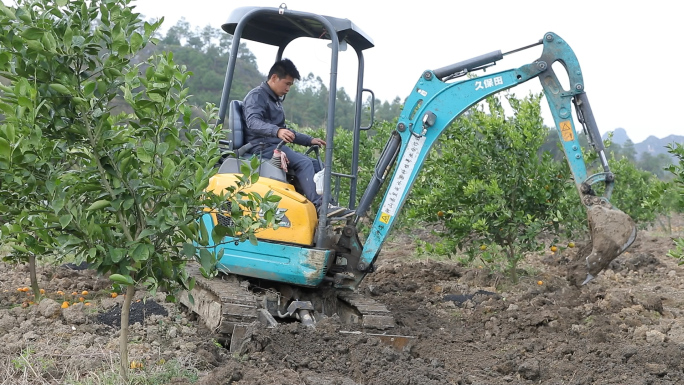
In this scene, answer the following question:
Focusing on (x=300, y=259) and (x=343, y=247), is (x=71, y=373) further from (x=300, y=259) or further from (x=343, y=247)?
(x=343, y=247)

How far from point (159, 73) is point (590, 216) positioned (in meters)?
3.98

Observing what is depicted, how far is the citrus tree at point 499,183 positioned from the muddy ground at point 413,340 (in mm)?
741

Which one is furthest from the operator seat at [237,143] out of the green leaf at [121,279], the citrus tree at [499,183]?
the green leaf at [121,279]

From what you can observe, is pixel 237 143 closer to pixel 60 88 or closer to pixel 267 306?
pixel 267 306

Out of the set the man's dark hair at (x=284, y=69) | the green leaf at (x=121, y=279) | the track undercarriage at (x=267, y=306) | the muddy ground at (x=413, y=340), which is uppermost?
the man's dark hair at (x=284, y=69)

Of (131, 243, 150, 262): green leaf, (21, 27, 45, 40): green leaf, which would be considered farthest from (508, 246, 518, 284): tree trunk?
(21, 27, 45, 40): green leaf

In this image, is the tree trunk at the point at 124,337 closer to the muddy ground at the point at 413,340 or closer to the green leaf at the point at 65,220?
the muddy ground at the point at 413,340

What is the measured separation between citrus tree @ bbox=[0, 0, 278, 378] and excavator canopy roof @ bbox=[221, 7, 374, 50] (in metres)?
2.67

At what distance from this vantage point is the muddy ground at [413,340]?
17.0 feet

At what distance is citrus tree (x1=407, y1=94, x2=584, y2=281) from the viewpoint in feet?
27.2

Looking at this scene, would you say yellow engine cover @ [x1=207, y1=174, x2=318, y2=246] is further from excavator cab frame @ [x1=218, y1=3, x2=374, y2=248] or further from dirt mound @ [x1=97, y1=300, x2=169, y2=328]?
dirt mound @ [x1=97, y1=300, x2=169, y2=328]

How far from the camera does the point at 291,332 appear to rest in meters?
6.00

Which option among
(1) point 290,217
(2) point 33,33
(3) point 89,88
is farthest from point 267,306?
(2) point 33,33

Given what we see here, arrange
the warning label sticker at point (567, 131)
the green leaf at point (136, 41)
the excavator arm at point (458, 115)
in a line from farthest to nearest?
the warning label sticker at point (567, 131), the excavator arm at point (458, 115), the green leaf at point (136, 41)
